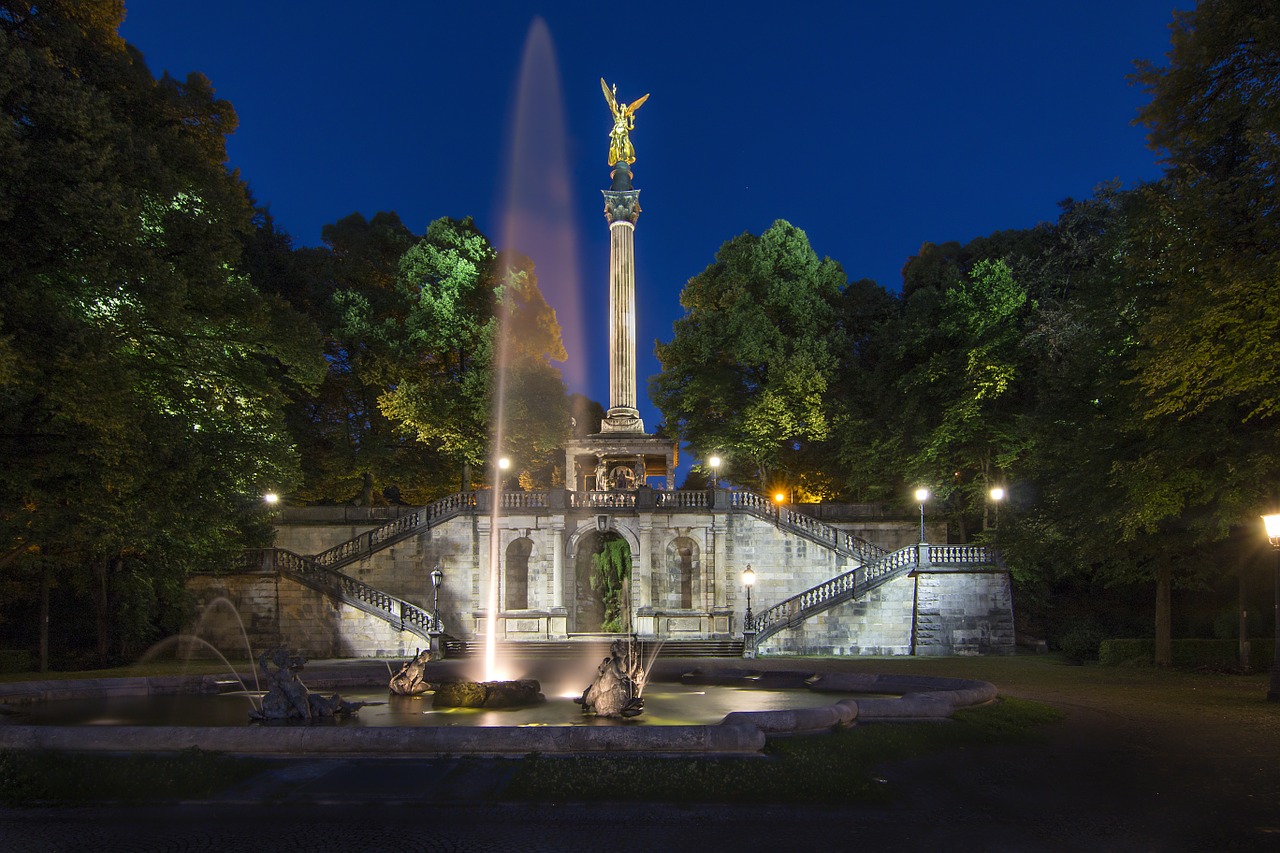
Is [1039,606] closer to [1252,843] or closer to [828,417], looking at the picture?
[828,417]

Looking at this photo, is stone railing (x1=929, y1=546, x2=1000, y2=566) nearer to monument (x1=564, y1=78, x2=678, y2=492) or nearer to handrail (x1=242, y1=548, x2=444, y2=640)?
monument (x1=564, y1=78, x2=678, y2=492)

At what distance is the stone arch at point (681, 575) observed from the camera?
135ft

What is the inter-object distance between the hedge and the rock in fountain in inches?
770

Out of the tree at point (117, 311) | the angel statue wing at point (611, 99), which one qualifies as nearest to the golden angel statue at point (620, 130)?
the angel statue wing at point (611, 99)

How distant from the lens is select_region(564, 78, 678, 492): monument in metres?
45.2

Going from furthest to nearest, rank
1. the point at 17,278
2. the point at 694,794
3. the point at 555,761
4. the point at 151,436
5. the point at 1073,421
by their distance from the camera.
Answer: the point at 1073,421 → the point at 151,436 → the point at 17,278 → the point at 555,761 → the point at 694,794

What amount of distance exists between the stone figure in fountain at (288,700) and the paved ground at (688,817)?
13.9 ft

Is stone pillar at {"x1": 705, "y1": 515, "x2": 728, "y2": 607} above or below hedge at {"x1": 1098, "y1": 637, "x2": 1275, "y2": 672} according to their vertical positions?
above

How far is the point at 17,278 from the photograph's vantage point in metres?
15.4

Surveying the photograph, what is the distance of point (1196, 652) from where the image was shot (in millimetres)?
27766

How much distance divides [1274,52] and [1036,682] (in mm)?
14214

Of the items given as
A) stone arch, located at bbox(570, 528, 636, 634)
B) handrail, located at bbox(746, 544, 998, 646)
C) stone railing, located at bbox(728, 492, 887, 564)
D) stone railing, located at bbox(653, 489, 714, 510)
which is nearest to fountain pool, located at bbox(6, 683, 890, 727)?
handrail, located at bbox(746, 544, 998, 646)

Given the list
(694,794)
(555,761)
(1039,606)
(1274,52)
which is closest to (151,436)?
(555,761)

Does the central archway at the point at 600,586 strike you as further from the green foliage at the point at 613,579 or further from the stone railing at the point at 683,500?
the stone railing at the point at 683,500
